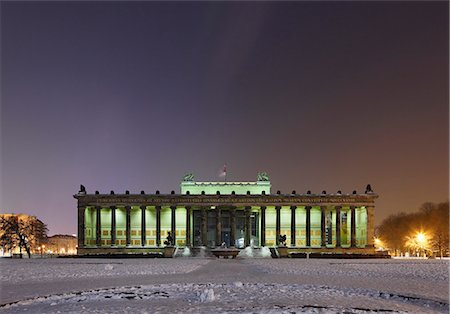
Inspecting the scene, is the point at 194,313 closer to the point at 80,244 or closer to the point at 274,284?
the point at 274,284

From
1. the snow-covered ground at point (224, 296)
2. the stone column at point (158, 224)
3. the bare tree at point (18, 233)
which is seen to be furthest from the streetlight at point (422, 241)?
the snow-covered ground at point (224, 296)

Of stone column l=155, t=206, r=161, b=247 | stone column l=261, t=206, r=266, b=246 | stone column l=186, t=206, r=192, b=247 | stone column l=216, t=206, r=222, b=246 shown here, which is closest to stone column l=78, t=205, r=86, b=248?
stone column l=155, t=206, r=161, b=247

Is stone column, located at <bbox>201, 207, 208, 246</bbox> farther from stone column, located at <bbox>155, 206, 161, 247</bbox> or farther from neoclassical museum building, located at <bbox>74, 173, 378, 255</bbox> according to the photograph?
stone column, located at <bbox>155, 206, 161, 247</bbox>

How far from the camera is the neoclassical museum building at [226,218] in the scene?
12800 cm

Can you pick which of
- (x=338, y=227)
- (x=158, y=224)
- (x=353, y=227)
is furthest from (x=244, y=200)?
(x=353, y=227)

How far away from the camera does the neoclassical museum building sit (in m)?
128

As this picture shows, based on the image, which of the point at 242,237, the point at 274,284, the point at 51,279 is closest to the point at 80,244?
the point at 242,237

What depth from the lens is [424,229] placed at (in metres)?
136

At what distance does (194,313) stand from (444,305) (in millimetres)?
9363

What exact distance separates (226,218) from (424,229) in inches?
1783

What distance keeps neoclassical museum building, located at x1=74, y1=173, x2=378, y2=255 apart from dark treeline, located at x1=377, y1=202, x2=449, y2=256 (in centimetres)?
1355

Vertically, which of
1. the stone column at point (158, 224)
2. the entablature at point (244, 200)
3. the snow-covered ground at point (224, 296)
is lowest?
the stone column at point (158, 224)

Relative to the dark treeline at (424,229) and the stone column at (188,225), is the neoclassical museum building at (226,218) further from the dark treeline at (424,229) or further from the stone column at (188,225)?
the dark treeline at (424,229)

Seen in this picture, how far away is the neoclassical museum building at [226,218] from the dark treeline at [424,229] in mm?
13549
